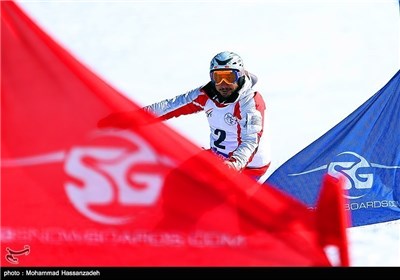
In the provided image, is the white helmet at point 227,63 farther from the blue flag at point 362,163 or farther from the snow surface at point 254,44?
the snow surface at point 254,44

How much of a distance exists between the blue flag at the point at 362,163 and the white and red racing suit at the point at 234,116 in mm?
513

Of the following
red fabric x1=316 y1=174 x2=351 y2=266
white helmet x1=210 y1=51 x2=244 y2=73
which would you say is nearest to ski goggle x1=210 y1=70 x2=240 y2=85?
white helmet x1=210 y1=51 x2=244 y2=73

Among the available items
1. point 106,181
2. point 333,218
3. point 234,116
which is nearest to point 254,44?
point 234,116

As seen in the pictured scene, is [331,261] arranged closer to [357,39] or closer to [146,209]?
[146,209]

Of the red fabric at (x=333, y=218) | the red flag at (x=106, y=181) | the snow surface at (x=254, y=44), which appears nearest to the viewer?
the red fabric at (x=333, y=218)

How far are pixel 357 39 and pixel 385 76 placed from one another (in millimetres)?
1136

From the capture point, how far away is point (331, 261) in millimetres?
4266

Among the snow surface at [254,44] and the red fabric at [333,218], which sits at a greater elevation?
the snow surface at [254,44]

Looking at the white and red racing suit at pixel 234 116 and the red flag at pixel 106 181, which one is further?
the white and red racing suit at pixel 234 116

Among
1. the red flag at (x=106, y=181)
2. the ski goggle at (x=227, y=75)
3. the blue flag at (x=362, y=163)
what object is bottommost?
the red flag at (x=106, y=181)

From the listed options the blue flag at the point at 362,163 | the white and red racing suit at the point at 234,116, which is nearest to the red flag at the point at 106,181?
the white and red racing suit at the point at 234,116

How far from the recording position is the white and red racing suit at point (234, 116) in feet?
22.8

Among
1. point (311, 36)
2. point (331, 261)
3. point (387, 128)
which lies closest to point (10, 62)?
point (331, 261)

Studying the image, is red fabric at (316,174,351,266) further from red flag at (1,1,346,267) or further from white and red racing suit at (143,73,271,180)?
white and red racing suit at (143,73,271,180)
